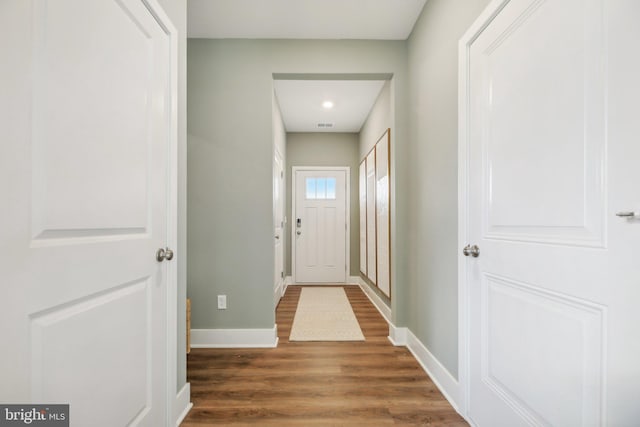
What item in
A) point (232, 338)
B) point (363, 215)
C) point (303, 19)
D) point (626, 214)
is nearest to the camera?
point (626, 214)

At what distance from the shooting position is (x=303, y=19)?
229cm

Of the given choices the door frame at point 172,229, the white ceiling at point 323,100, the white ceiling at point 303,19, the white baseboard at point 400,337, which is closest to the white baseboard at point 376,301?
the white baseboard at point 400,337

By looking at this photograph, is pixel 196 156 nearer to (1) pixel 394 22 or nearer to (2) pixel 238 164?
(2) pixel 238 164

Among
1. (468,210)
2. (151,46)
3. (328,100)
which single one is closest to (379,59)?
(328,100)

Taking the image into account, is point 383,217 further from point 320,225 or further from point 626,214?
point 626,214

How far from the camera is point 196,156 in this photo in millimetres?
2506

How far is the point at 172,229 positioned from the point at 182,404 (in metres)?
0.95

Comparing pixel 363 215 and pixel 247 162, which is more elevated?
pixel 247 162

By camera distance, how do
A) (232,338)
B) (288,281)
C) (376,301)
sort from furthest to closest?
(288,281) < (376,301) < (232,338)

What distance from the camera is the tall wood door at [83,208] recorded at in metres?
0.72

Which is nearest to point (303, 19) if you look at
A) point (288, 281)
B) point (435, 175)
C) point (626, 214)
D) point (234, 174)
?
point (234, 174)

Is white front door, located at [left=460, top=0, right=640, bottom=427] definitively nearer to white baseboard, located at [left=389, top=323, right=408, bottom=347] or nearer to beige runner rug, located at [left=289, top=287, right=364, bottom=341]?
white baseboard, located at [left=389, top=323, right=408, bottom=347]

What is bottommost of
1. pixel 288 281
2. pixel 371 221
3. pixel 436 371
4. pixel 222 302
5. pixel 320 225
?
pixel 288 281

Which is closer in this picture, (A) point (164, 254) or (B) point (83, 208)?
(B) point (83, 208)
